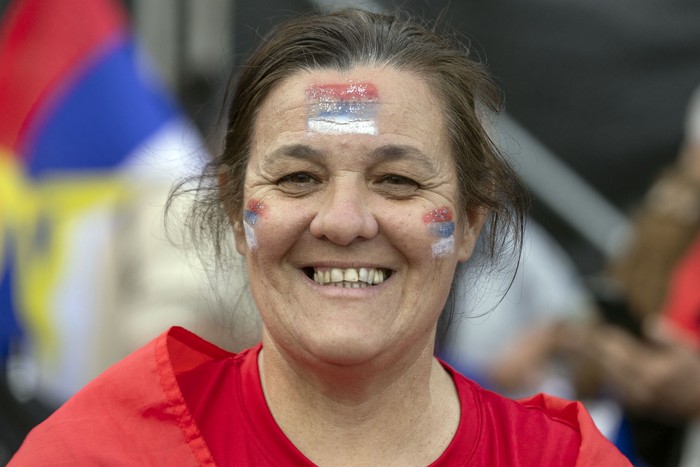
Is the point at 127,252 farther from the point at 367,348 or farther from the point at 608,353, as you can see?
the point at 367,348

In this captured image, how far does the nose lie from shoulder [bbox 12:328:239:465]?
444mm

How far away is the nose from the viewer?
2156mm

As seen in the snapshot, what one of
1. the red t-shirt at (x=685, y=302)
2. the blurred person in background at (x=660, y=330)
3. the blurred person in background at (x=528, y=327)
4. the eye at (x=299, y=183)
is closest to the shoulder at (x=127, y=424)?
the eye at (x=299, y=183)

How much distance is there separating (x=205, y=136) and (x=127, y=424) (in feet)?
7.75

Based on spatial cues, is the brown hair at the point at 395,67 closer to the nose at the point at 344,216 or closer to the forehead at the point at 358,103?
the forehead at the point at 358,103

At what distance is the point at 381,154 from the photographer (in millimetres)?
2254

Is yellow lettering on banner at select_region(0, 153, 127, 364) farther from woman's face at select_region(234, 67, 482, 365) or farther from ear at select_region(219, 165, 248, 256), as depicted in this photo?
woman's face at select_region(234, 67, 482, 365)

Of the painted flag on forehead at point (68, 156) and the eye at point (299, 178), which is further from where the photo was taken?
the painted flag on forehead at point (68, 156)

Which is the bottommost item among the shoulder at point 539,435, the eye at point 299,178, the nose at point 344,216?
the shoulder at point 539,435

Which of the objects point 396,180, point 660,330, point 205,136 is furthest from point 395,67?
point 660,330

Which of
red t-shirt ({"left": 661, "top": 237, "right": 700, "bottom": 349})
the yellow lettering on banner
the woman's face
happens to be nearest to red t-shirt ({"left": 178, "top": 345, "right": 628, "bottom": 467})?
the woman's face

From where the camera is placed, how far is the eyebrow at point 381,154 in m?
2.25

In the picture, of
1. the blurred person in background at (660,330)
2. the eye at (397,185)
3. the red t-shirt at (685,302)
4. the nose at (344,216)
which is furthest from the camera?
the red t-shirt at (685,302)

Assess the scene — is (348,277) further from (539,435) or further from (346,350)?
(539,435)
